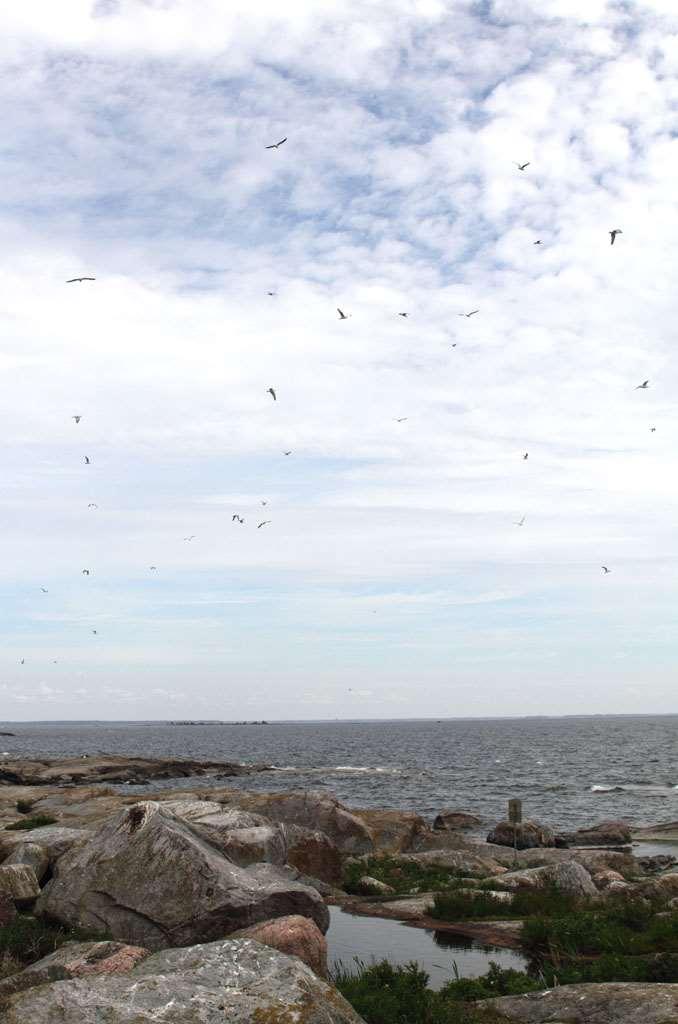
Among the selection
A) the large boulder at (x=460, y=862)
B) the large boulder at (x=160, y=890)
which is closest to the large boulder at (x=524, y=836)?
the large boulder at (x=460, y=862)

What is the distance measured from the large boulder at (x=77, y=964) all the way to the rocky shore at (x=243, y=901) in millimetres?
24

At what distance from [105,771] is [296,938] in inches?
2294

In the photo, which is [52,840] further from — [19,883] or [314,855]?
[314,855]

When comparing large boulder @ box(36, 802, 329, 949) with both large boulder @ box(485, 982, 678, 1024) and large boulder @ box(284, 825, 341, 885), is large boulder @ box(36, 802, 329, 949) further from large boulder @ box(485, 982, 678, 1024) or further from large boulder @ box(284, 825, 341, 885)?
Answer: large boulder @ box(284, 825, 341, 885)

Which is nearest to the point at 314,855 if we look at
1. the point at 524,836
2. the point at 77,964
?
the point at 77,964

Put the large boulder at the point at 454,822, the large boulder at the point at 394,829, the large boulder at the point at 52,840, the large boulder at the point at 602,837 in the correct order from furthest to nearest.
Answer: the large boulder at the point at 454,822, the large boulder at the point at 602,837, the large boulder at the point at 394,829, the large boulder at the point at 52,840

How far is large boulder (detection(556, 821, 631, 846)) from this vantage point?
113 feet

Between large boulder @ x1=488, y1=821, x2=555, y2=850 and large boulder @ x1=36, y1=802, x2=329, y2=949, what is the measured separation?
1956cm

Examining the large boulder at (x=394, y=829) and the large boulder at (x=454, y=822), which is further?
the large boulder at (x=454, y=822)

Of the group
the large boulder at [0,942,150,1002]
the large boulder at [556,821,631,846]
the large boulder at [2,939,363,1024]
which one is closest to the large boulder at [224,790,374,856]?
the large boulder at [556,821,631,846]

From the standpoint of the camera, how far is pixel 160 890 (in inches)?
514

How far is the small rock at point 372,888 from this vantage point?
66.5 ft

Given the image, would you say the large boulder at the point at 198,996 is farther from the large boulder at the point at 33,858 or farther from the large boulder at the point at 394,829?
the large boulder at the point at 394,829

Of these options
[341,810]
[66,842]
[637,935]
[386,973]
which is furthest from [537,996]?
[341,810]
